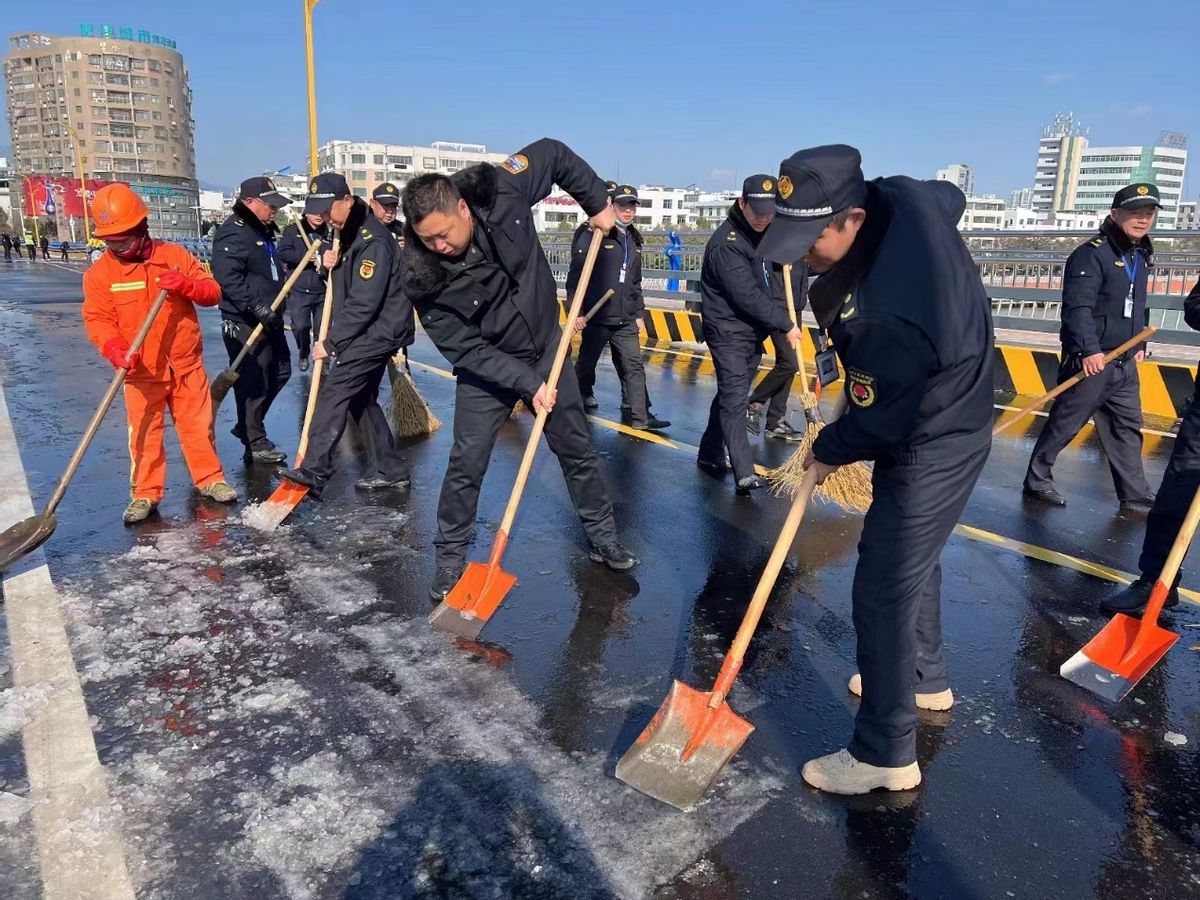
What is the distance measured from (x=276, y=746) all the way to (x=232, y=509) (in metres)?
2.79

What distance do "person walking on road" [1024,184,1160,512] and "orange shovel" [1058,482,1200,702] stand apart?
2243 millimetres

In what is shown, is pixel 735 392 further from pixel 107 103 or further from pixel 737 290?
pixel 107 103

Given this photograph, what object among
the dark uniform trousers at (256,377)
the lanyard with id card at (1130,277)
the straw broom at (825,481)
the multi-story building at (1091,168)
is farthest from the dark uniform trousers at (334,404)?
the multi-story building at (1091,168)

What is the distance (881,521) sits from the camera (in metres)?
2.55

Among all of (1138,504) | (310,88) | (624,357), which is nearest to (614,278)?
(624,357)

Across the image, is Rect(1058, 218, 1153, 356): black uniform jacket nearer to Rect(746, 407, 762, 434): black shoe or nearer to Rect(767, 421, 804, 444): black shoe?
Rect(767, 421, 804, 444): black shoe

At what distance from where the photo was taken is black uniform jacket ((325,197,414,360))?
500 centimetres

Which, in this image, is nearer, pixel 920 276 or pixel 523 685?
pixel 920 276

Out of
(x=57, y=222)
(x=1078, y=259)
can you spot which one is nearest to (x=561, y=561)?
(x=1078, y=259)

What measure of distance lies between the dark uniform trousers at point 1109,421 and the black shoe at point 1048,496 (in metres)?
0.03

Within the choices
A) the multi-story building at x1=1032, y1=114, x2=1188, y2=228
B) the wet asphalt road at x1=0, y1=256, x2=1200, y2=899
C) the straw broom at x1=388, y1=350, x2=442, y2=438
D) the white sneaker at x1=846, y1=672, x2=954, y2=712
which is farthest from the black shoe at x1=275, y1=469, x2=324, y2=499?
the multi-story building at x1=1032, y1=114, x2=1188, y2=228

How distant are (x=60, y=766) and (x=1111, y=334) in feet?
19.0

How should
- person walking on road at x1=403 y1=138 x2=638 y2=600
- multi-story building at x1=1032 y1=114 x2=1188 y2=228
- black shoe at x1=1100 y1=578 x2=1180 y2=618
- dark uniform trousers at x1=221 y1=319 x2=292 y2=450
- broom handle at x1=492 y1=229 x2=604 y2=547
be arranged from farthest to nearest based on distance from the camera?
multi-story building at x1=1032 y1=114 x2=1188 y2=228 → dark uniform trousers at x1=221 y1=319 x2=292 y2=450 → black shoe at x1=1100 y1=578 x2=1180 y2=618 → broom handle at x1=492 y1=229 x2=604 y2=547 → person walking on road at x1=403 y1=138 x2=638 y2=600

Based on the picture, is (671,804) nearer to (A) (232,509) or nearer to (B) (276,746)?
(B) (276,746)
